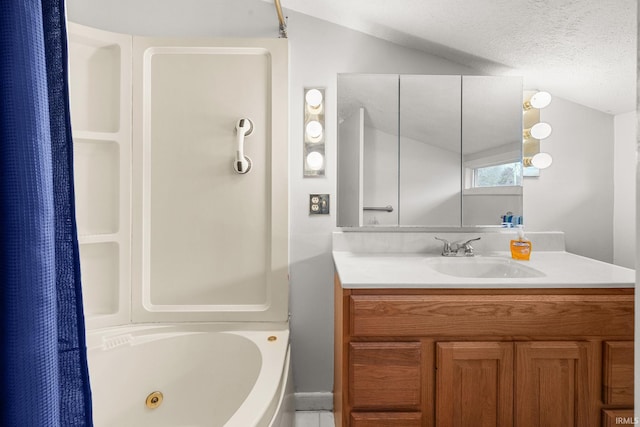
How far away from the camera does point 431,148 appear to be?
1.80 meters

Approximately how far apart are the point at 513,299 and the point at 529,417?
1.42ft

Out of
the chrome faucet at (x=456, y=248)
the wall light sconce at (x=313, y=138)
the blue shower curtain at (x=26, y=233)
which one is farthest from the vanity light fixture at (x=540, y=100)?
the blue shower curtain at (x=26, y=233)

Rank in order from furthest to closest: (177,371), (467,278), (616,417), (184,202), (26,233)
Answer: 1. (184,202)
2. (177,371)
3. (467,278)
4. (616,417)
5. (26,233)

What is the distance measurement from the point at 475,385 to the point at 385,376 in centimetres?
34

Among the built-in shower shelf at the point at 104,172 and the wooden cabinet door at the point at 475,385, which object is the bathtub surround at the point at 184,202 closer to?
the built-in shower shelf at the point at 104,172

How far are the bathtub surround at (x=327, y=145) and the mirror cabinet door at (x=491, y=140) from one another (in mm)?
110

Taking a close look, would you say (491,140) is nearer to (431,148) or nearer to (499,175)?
(499,175)

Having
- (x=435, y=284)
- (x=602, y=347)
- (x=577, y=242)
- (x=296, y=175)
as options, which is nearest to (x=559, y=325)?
(x=602, y=347)

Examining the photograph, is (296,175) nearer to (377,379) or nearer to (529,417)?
(377,379)

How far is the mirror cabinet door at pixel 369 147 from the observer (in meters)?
1.80

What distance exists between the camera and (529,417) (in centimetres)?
120

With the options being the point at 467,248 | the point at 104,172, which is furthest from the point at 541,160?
the point at 104,172

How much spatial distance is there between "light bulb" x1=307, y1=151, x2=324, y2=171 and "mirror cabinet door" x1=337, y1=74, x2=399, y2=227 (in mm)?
109

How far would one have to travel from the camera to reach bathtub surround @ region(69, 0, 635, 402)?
5.79 feet
